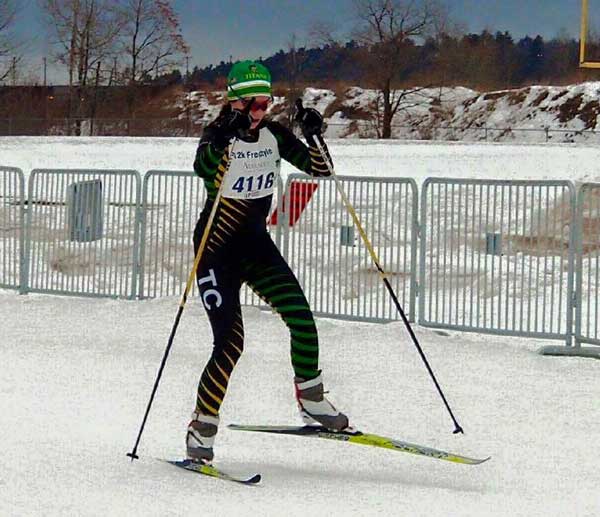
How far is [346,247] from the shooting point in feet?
44.8

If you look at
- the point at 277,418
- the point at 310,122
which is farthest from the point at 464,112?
the point at 310,122

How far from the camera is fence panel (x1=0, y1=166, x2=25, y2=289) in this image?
51.1ft

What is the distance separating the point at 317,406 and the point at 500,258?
19.9 ft

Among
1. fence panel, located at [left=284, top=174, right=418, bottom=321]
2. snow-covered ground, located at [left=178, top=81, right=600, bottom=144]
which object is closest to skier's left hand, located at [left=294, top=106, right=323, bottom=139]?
fence panel, located at [left=284, top=174, right=418, bottom=321]

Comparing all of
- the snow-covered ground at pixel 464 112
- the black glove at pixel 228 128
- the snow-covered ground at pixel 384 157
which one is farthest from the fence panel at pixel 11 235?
the snow-covered ground at pixel 464 112

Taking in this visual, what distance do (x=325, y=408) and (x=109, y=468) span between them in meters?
1.21

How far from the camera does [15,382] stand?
9531 mm

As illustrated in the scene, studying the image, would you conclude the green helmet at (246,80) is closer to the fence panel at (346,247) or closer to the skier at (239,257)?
the skier at (239,257)

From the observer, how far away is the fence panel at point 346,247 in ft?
44.1

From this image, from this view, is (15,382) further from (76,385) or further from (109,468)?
(109,468)

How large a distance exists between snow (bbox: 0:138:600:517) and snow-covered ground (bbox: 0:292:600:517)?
2cm

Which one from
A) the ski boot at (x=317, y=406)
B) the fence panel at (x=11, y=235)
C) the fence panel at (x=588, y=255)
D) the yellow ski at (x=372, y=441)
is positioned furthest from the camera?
the fence panel at (x=11, y=235)

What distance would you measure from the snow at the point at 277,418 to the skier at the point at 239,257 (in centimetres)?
35

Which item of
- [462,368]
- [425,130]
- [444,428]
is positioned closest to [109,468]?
[444,428]
